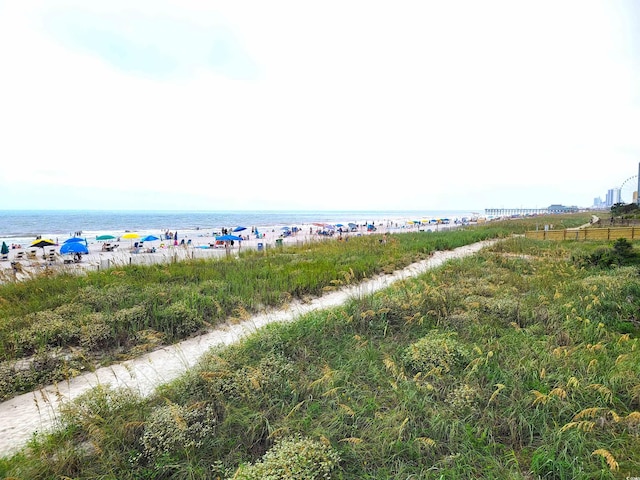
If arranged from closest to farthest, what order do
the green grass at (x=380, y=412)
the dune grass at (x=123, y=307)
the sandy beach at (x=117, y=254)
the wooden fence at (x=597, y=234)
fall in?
the green grass at (x=380, y=412) → the dune grass at (x=123, y=307) → the sandy beach at (x=117, y=254) → the wooden fence at (x=597, y=234)

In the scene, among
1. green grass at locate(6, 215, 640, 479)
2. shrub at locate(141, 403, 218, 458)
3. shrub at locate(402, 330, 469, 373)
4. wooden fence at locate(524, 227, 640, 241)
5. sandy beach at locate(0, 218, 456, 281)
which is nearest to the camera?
green grass at locate(6, 215, 640, 479)

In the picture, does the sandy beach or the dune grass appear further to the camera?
the sandy beach

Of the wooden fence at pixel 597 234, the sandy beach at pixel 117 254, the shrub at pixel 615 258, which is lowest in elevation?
the sandy beach at pixel 117 254

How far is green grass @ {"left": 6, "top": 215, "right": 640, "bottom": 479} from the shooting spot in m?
2.62

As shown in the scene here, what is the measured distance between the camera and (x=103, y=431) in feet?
9.86

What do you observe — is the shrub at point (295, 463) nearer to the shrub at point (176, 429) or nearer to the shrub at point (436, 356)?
the shrub at point (176, 429)

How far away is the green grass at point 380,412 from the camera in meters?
2.62

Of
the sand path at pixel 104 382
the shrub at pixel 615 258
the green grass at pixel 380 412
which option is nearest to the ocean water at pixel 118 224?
the sand path at pixel 104 382

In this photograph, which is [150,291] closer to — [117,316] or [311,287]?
[117,316]

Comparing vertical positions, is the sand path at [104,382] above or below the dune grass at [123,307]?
below

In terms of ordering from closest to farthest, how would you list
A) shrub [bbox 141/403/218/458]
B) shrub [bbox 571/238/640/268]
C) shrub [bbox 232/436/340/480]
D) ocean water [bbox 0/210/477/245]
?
shrub [bbox 232/436/340/480]
shrub [bbox 141/403/218/458]
shrub [bbox 571/238/640/268]
ocean water [bbox 0/210/477/245]

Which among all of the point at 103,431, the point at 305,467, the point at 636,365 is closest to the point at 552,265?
the point at 636,365

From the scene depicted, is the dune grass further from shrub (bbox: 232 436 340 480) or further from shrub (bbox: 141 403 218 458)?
shrub (bbox: 232 436 340 480)

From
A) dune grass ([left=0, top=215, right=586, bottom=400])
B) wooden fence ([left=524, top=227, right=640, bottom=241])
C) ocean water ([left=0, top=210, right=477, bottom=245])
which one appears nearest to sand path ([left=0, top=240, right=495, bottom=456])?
dune grass ([left=0, top=215, right=586, bottom=400])
